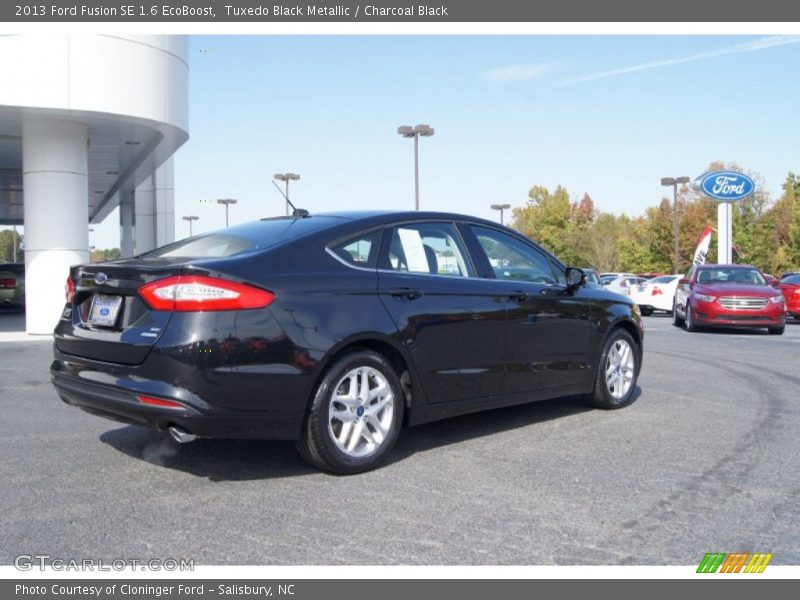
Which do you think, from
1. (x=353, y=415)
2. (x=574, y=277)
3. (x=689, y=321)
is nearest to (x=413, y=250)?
(x=353, y=415)

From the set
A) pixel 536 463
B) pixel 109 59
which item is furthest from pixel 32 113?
pixel 536 463

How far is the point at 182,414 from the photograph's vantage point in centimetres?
402

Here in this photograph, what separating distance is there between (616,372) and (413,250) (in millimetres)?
2547

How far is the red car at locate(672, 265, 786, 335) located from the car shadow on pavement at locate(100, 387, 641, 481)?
1056 cm

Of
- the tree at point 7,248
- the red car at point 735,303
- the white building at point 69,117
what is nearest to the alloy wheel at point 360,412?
the white building at point 69,117

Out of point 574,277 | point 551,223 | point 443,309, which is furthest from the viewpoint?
point 551,223

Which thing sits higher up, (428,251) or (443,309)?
(428,251)

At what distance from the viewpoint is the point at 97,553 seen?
3385 millimetres

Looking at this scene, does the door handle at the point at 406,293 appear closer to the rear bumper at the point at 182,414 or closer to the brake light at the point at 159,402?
the rear bumper at the point at 182,414

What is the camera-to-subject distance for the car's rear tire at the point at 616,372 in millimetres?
6562

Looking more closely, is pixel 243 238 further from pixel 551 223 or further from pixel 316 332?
pixel 551 223

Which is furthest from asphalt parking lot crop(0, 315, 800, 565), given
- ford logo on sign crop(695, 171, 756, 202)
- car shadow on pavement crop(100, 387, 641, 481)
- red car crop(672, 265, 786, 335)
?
ford logo on sign crop(695, 171, 756, 202)

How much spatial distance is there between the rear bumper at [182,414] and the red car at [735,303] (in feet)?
43.8

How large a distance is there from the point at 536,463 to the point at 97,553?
2619 mm
